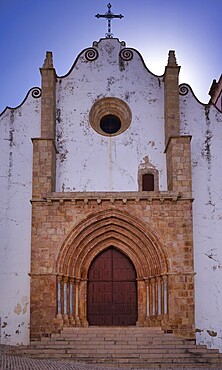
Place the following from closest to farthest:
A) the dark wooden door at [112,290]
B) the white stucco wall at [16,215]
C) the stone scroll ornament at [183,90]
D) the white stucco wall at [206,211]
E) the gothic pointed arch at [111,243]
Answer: the gothic pointed arch at [111,243] < the white stucco wall at [206,211] < the white stucco wall at [16,215] < the dark wooden door at [112,290] < the stone scroll ornament at [183,90]

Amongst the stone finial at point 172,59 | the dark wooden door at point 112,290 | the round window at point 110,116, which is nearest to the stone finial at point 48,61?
the round window at point 110,116

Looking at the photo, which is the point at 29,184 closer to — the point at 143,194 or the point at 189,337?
the point at 143,194

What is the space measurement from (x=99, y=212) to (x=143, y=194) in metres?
1.49

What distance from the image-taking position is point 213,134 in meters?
20.7

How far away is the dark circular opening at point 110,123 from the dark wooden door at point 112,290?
4.18 metres

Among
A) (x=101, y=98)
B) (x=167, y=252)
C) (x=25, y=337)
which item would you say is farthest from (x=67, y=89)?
(x=25, y=337)

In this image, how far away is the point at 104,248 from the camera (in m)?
19.8

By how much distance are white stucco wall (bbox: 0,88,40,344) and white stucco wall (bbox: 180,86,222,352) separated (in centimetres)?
530

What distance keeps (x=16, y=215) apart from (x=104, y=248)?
306cm

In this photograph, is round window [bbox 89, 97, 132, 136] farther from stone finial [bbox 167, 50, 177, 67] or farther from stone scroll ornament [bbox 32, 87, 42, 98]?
stone finial [bbox 167, 50, 177, 67]

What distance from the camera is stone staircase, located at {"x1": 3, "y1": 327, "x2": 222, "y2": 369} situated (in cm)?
1634

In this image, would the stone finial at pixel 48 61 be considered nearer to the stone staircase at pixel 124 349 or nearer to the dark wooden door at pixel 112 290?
the dark wooden door at pixel 112 290

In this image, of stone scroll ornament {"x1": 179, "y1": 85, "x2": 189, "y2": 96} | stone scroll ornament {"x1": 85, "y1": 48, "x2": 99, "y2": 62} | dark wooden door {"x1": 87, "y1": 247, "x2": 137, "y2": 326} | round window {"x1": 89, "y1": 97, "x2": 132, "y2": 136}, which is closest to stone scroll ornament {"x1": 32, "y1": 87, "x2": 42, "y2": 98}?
round window {"x1": 89, "y1": 97, "x2": 132, "y2": 136}

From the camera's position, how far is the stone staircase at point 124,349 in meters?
16.3
